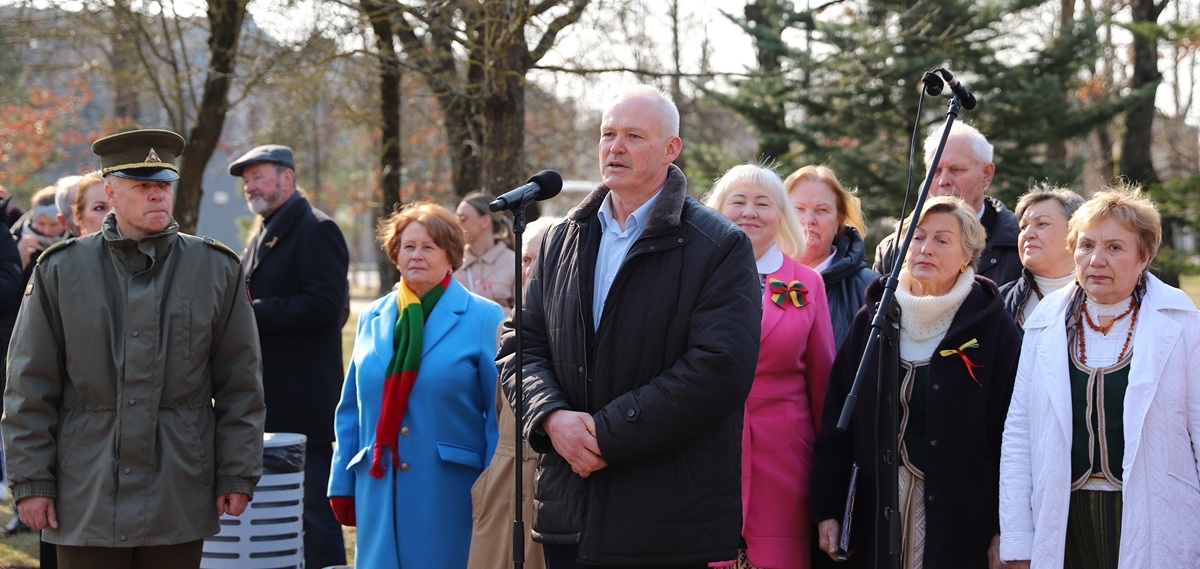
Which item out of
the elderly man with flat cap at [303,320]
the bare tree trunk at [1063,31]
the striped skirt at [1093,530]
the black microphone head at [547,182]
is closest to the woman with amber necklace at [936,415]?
the striped skirt at [1093,530]

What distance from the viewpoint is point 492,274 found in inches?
291

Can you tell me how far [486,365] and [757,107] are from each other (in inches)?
407

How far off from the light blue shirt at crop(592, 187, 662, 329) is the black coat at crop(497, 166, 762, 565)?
0.03 meters

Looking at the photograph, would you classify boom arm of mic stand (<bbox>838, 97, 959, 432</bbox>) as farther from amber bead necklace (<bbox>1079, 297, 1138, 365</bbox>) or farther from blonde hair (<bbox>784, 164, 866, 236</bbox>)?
blonde hair (<bbox>784, 164, 866, 236</bbox>)

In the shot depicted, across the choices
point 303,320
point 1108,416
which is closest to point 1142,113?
point 303,320

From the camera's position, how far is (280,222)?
21.0 ft

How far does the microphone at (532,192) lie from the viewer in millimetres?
3430

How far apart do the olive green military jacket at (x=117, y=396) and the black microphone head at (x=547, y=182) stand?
1.35 m

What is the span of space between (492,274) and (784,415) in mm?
3314

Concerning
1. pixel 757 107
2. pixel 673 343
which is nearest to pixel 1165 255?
pixel 757 107

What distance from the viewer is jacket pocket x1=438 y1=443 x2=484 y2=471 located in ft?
15.7

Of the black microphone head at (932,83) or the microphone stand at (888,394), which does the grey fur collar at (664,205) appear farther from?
the black microphone head at (932,83)

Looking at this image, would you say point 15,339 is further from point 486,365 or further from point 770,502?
point 770,502

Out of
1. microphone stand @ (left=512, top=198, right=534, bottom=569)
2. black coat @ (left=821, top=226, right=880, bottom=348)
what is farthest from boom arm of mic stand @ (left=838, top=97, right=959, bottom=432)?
black coat @ (left=821, top=226, right=880, bottom=348)
